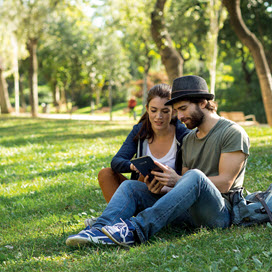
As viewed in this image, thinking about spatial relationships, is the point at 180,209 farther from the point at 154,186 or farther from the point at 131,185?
the point at 131,185

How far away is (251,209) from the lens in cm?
397

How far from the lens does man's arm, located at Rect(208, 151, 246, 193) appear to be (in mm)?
3834

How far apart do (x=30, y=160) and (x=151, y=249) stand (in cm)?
701

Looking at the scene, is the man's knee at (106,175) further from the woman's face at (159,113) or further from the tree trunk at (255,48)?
the tree trunk at (255,48)

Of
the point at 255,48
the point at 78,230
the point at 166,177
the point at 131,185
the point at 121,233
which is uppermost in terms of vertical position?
the point at 255,48

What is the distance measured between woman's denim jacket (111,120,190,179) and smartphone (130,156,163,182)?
0.45 metres

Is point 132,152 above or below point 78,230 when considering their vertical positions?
above

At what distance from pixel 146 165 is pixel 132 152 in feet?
2.43

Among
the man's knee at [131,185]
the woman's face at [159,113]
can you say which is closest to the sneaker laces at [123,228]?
the man's knee at [131,185]

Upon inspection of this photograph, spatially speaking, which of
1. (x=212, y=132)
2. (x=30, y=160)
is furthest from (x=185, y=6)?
(x=212, y=132)

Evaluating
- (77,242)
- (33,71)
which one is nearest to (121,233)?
(77,242)

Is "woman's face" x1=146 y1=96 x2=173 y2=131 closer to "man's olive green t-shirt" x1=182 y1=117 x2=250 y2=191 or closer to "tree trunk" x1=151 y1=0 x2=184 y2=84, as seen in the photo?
"man's olive green t-shirt" x1=182 y1=117 x2=250 y2=191

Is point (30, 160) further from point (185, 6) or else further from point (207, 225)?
point (185, 6)

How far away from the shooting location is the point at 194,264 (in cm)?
328
